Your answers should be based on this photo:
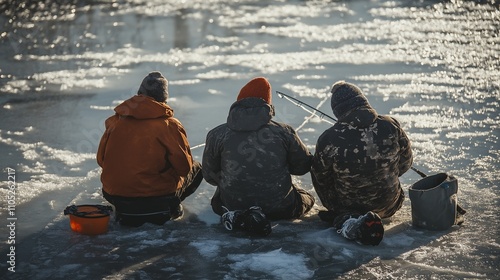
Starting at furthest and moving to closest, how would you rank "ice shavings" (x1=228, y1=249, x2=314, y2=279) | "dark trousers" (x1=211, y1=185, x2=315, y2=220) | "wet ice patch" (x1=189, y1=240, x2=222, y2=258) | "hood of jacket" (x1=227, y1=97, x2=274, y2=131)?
"dark trousers" (x1=211, y1=185, x2=315, y2=220)
"hood of jacket" (x1=227, y1=97, x2=274, y2=131)
"wet ice patch" (x1=189, y1=240, x2=222, y2=258)
"ice shavings" (x1=228, y1=249, x2=314, y2=279)

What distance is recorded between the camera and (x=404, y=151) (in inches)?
255

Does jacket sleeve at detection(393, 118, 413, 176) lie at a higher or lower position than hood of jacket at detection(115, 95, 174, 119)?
lower

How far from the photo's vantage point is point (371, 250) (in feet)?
19.3

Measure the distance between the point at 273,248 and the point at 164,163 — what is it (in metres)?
1.27

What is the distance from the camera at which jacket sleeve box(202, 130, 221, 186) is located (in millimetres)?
6551

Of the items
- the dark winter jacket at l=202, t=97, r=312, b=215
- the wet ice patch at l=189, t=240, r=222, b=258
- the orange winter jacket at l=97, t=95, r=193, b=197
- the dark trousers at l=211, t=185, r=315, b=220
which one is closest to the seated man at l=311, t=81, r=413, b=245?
the dark winter jacket at l=202, t=97, r=312, b=215

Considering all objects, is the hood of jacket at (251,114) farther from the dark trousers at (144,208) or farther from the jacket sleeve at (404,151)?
the jacket sleeve at (404,151)

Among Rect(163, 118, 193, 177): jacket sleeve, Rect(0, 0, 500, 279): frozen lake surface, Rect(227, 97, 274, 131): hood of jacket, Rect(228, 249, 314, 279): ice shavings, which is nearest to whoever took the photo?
Rect(228, 249, 314, 279): ice shavings

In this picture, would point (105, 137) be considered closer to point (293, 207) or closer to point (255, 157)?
point (255, 157)

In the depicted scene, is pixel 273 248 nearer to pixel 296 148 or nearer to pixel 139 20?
pixel 296 148

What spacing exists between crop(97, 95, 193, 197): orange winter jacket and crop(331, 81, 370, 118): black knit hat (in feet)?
4.46

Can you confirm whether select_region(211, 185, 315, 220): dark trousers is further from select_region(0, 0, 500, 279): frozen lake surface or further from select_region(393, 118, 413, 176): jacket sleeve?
select_region(393, 118, 413, 176): jacket sleeve

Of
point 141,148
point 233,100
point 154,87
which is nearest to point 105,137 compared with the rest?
point 141,148

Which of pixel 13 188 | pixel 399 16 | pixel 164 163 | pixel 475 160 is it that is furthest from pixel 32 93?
pixel 399 16
